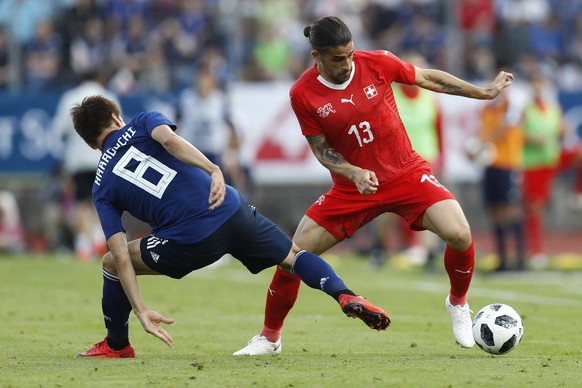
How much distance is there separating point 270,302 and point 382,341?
1.00 meters

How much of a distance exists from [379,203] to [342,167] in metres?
0.45

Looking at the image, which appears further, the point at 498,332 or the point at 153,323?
the point at 498,332

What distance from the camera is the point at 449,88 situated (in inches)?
329

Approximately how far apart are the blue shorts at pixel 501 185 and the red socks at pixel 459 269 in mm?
7272

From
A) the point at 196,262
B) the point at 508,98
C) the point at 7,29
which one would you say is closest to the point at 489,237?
the point at 508,98

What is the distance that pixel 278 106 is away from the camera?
66.4 ft

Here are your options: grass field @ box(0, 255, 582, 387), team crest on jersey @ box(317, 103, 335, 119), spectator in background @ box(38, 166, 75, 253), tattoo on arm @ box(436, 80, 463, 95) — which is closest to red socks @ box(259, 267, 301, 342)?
grass field @ box(0, 255, 582, 387)

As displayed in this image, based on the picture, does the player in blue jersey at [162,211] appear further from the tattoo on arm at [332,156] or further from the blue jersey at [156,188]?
the tattoo on arm at [332,156]

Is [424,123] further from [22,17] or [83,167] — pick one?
[22,17]

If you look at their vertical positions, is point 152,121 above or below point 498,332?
above

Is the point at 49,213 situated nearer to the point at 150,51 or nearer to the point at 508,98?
the point at 150,51

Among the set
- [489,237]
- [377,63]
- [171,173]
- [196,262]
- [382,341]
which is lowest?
[489,237]

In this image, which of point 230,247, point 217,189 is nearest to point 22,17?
point 230,247

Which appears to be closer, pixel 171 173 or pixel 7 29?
pixel 171 173
